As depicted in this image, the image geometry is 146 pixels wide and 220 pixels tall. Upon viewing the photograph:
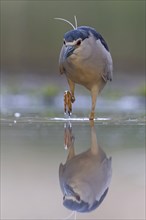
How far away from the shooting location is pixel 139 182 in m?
2.65

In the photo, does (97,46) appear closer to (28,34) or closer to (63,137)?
(63,137)

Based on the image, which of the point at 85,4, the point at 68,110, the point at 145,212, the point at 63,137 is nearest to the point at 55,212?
the point at 145,212

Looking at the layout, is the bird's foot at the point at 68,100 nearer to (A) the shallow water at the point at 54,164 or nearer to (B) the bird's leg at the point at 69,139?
(A) the shallow water at the point at 54,164

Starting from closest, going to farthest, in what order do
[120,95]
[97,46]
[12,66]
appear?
[97,46]
[120,95]
[12,66]

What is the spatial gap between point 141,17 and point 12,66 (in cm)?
176

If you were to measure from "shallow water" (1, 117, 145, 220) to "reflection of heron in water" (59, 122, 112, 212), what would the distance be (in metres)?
0.02

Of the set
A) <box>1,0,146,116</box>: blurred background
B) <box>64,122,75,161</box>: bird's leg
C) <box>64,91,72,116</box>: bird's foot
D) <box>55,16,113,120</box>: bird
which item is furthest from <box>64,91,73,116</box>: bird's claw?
<box>1,0,146,116</box>: blurred background

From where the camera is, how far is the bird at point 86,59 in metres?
4.18

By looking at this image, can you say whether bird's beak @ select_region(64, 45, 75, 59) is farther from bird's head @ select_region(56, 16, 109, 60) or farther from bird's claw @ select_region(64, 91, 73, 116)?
bird's claw @ select_region(64, 91, 73, 116)

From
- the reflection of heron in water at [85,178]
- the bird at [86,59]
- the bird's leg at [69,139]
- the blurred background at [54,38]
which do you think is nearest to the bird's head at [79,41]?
the bird at [86,59]

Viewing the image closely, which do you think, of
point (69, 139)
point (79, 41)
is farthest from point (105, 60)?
point (69, 139)

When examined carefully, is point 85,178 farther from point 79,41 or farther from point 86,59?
point 86,59

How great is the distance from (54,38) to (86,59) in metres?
4.97

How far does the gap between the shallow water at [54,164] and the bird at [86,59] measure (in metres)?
0.26
